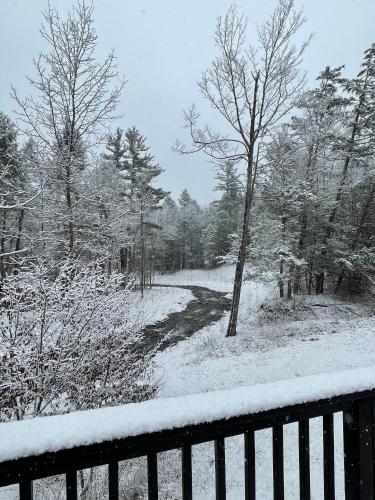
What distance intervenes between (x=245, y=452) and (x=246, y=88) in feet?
44.8

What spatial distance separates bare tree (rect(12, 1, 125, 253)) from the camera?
8.60m

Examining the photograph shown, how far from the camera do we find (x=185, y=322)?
1673 cm

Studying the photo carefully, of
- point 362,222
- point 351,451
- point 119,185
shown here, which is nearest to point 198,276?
point 362,222

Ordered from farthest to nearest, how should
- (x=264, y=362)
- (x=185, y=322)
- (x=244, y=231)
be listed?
(x=185, y=322) → (x=244, y=231) → (x=264, y=362)

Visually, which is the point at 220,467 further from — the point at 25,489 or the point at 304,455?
the point at 25,489

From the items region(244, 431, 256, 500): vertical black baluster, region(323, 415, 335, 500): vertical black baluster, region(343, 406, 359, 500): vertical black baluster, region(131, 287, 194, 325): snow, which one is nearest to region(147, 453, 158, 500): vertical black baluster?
region(244, 431, 256, 500): vertical black baluster

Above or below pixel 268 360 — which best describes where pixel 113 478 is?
above

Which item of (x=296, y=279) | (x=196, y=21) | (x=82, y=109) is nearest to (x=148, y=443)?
(x=82, y=109)

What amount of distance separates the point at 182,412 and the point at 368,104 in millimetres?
19678

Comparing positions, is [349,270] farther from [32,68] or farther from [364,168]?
[32,68]

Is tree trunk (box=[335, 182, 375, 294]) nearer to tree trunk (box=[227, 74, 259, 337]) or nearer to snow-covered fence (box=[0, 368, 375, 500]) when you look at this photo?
tree trunk (box=[227, 74, 259, 337])

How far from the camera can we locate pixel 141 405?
1.26 m

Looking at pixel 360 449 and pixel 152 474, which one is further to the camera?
pixel 360 449

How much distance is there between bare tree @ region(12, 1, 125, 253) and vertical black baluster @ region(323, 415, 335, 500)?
27.9 ft
